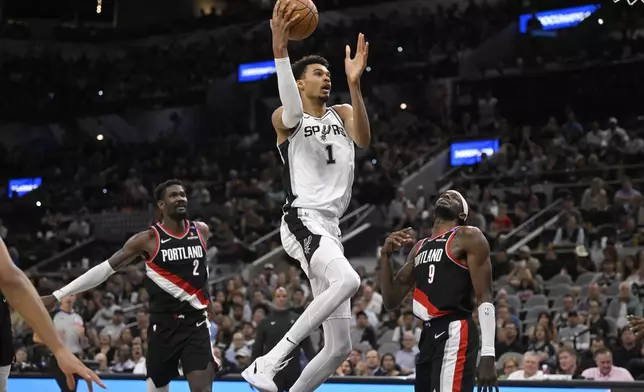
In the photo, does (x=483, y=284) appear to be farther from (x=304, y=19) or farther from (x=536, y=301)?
(x=536, y=301)

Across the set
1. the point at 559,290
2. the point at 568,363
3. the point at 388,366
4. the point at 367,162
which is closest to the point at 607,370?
the point at 568,363

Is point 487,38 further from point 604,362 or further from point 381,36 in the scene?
point 604,362

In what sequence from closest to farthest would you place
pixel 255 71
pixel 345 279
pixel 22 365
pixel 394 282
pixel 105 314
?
pixel 345 279 → pixel 394 282 → pixel 22 365 → pixel 105 314 → pixel 255 71

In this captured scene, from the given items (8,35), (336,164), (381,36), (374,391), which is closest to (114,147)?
(8,35)

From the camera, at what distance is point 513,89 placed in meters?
24.6

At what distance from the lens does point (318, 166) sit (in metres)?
Result: 6.78

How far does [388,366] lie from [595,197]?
6.56m

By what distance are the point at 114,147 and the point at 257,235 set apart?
396 inches

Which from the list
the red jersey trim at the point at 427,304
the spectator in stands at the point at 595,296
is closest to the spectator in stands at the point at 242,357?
the spectator in stands at the point at 595,296

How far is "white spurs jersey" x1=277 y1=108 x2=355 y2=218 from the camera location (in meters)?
6.75

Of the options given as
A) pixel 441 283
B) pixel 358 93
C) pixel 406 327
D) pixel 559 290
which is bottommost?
pixel 406 327

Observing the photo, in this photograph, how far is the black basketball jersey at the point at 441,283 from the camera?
633 cm

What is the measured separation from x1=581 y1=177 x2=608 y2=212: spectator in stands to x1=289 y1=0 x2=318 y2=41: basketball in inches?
448

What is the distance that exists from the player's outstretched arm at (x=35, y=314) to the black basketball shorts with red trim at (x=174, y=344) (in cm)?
423
